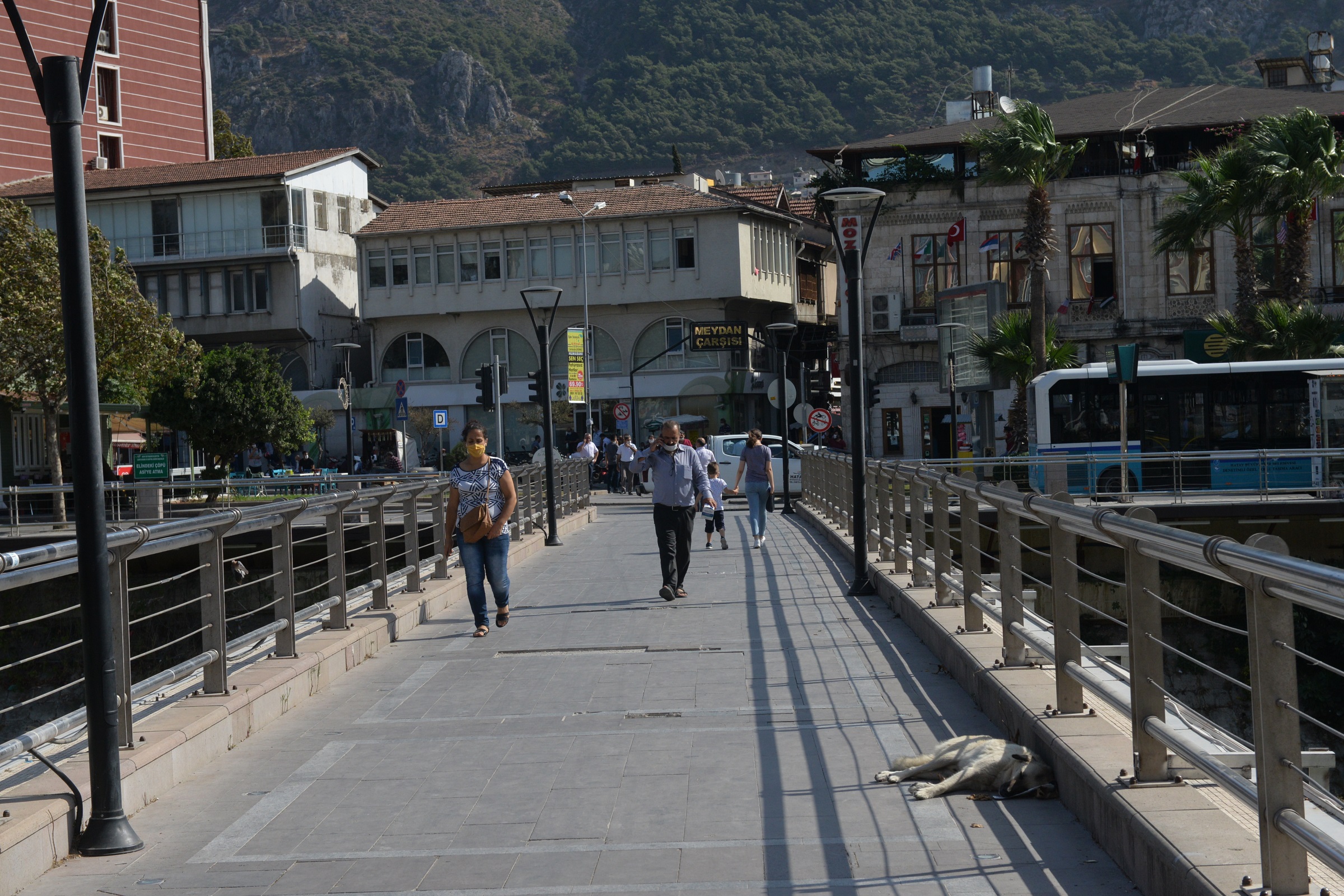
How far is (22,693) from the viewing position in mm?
19859

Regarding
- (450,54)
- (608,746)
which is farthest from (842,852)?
(450,54)

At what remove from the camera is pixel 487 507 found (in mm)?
12164

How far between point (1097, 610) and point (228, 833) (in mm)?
3708

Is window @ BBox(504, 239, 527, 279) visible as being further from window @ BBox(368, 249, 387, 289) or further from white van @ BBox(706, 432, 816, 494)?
white van @ BBox(706, 432, 816, 494)

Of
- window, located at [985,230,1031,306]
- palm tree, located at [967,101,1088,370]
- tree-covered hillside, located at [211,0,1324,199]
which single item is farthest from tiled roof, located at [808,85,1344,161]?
tree-covered hillside, located at [211,0,1324,199]

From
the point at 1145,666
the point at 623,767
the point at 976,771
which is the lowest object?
the point at 623,767

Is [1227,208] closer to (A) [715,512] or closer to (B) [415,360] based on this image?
(A) [715,512]

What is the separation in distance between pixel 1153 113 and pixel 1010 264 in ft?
24.6

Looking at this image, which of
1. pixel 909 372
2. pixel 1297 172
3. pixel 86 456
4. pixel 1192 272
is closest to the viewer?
pixel 86 456

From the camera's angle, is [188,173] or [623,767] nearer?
[623,767]

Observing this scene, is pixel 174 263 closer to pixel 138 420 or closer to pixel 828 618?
pixel 138 420

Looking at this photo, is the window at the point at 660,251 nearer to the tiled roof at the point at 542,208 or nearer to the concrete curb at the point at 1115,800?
the tiled roof at the point at 542,208

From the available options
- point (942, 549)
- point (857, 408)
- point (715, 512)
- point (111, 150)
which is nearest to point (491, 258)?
point (111, 150)

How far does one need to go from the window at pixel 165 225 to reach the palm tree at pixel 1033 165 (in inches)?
1417
